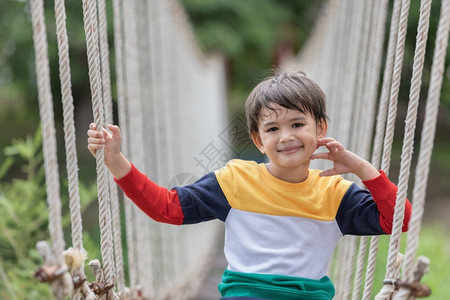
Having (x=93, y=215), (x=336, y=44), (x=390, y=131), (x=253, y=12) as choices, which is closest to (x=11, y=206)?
(x=390, y=131)

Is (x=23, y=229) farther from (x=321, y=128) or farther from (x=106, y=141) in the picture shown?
(x=321, y=128)

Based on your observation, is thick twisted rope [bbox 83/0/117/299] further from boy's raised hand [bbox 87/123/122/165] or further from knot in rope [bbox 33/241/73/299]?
knot in rope [bbox 33/241/73/299]

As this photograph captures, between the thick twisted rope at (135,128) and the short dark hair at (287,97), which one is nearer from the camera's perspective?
the short dark hair at (287,97)

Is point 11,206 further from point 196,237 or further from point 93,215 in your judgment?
point 93,215

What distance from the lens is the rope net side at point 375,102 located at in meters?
0.90

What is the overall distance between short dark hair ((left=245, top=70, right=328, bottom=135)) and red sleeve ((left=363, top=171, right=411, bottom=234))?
16cm

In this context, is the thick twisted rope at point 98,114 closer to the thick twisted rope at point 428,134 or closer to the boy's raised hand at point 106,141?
the boy's raised hand at point 106,141

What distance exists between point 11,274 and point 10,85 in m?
5.33

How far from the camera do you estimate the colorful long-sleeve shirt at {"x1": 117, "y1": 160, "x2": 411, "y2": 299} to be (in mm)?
1058

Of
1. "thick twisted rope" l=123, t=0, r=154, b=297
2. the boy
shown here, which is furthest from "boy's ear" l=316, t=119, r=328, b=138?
"thick twisted rope" l=123, t=0, r=154, b=297

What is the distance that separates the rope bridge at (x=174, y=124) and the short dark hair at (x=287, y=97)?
0.17m

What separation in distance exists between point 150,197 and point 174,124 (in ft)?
6.60

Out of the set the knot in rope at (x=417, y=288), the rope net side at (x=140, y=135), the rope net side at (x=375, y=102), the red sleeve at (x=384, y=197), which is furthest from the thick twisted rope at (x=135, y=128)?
the knot in rope at (x=417, y=288)

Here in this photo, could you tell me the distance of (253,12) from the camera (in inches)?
314
